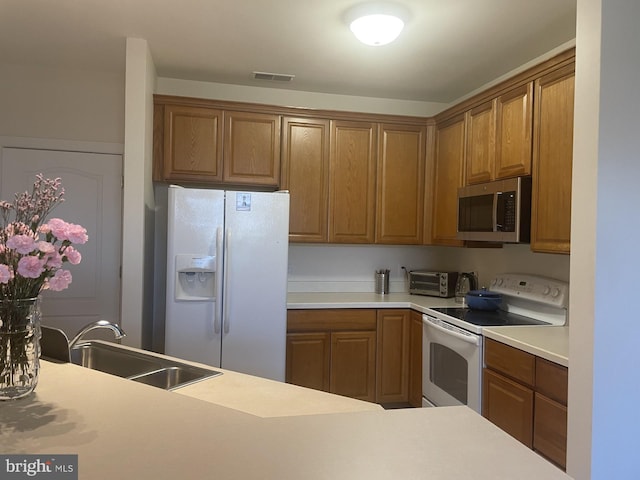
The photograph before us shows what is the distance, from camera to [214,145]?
10.6 ft

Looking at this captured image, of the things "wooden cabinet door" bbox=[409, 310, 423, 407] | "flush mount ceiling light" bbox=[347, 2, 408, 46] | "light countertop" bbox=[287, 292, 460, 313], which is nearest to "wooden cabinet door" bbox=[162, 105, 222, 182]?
"light countertop" bbox=[287, 292, 460, 313]

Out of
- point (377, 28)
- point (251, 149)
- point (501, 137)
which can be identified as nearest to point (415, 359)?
point (501, 137)

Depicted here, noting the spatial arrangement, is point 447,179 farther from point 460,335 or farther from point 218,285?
point 218,285

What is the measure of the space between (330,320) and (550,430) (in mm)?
1547

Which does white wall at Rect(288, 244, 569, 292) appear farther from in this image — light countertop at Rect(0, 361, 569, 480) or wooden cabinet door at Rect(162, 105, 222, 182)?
light countertop at Rect(0, 361, 569, 480)

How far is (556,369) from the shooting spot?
75.4 inches

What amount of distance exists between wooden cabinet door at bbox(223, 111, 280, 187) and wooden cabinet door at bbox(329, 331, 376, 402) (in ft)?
4.08

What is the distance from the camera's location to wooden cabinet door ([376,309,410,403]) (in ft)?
10.7

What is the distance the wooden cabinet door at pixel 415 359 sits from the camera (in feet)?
10.3

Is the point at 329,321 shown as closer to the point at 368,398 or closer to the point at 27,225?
the point at 368,398

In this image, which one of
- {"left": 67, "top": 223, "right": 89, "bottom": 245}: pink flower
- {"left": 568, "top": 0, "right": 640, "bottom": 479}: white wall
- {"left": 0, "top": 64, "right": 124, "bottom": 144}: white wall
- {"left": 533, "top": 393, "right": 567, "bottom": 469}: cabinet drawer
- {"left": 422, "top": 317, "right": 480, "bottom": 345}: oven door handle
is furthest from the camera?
{"left": 0, "top": 64, "right": 124, "bottom": 144}: white wall

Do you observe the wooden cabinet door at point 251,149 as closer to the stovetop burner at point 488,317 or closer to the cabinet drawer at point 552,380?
the stovetop burner at point 488,317

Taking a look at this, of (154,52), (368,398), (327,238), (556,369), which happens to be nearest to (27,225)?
(556,369)

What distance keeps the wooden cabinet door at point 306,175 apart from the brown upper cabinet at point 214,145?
0.09 m
